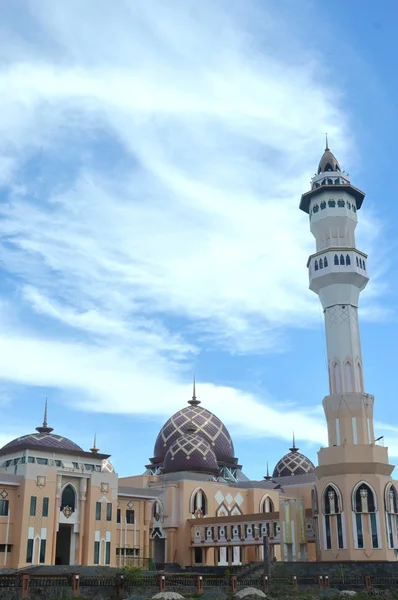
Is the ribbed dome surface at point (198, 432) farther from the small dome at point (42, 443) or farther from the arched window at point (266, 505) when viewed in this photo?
the small dome at point (42, 443)

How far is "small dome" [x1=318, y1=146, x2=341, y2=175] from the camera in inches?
1793

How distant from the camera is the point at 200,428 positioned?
58250 millimetres

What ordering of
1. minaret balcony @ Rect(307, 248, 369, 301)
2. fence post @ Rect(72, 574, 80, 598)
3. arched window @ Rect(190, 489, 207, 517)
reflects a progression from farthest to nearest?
arched window @ Rect(190, 489, 207, 517) < minaret balcony @ Rect(307, 248, 369, 301) < fence post @ Rect(72, 574, 80, 598)

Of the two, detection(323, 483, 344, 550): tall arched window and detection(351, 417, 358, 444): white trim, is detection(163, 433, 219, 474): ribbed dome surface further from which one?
detection(351, 417, 358, 444): white trim

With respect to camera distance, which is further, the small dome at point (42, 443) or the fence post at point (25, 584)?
the small dome at point (42, 443)

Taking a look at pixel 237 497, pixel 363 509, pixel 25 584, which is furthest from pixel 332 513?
pixel 25 584

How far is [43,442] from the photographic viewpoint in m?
45.1

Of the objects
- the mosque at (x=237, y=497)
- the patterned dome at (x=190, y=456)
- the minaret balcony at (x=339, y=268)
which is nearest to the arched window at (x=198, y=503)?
the mosque at (x=237, y=497)

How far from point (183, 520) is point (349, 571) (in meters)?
15.6

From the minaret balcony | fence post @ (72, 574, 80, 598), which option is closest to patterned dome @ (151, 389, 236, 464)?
the minaret balcony

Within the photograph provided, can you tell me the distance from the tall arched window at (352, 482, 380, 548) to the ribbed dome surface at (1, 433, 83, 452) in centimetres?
1856

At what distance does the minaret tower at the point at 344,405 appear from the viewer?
36.8 meters

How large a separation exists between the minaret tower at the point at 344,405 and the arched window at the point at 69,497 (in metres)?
14.2

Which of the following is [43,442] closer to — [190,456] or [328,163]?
[190,456]
